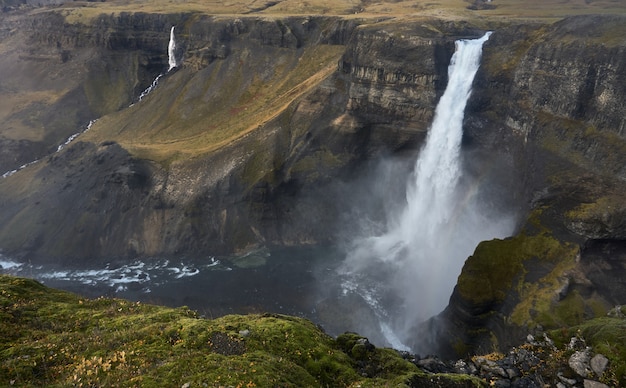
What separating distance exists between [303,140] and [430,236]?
78.5 ft

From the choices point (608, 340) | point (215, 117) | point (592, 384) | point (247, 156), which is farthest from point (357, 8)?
point (592, 384)

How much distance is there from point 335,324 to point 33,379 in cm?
3400

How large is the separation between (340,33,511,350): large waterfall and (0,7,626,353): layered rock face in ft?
6.84

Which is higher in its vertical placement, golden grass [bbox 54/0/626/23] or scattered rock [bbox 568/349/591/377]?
golden grass [bbox 54/0/626/23]

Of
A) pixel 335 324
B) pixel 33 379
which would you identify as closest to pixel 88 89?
pixel 335 324

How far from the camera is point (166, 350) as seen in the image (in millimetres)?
17078

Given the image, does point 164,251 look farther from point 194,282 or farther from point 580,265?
point 580,265

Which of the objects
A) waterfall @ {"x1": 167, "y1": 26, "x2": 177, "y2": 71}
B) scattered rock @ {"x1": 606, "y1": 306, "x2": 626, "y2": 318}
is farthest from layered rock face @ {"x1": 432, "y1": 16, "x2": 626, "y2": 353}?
waterfall @ {"x1": 167, "y1": 26, "x2": 177, "y2": 71}

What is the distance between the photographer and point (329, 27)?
80375mm

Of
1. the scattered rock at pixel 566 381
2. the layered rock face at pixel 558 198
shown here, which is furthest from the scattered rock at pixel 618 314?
the layered rock face at pixel 558 198

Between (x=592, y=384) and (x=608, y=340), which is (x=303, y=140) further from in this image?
(x=592, y=384)

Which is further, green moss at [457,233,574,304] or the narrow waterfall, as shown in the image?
the narrow waterfall

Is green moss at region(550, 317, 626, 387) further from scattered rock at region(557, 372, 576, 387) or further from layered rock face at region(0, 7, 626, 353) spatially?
layered rock face at region(0, 7, 626, 353)

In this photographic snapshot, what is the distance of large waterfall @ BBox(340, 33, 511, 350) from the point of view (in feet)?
155
